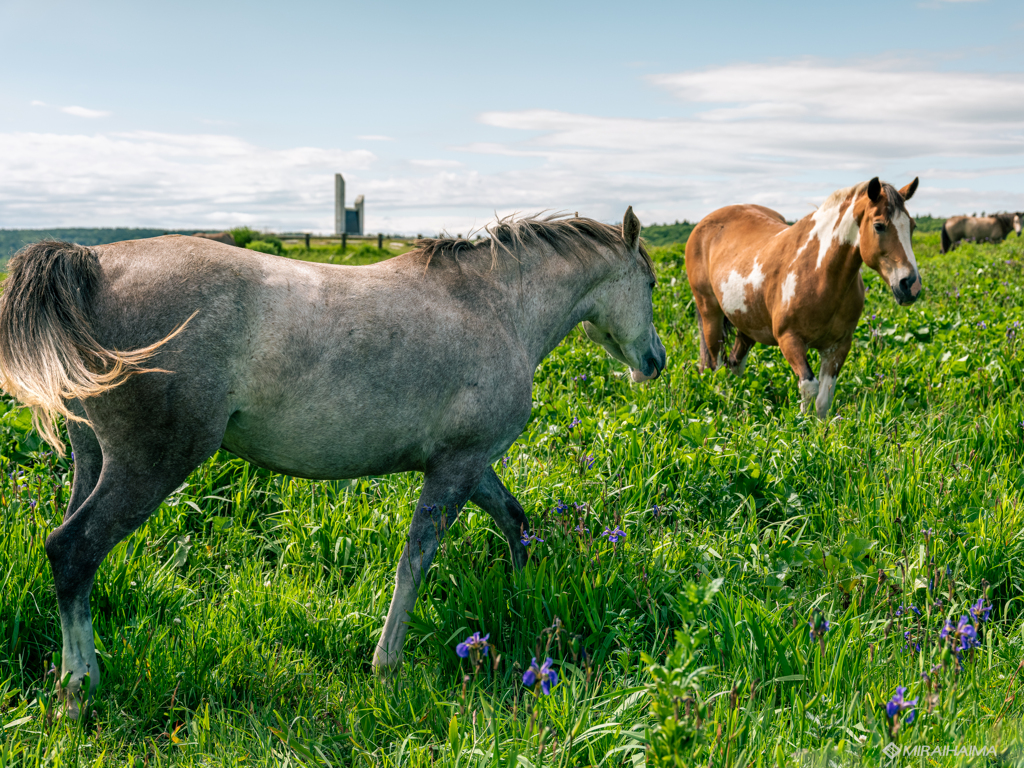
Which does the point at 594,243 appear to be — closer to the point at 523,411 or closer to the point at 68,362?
the point at 523,411

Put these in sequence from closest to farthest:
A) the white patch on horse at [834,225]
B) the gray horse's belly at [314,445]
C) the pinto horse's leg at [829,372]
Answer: the gray horse's belly at [314,445] → the white patch on horse at [834,225] → the pinto horse's leg at [829,372]

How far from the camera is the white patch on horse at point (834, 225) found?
575 centimetres

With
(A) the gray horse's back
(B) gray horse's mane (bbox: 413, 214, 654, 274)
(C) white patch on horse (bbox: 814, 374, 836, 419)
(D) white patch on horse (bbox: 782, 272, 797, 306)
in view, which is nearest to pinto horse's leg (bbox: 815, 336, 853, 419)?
(C) white patch on horse (bbox: 814, 374, 836, 419)

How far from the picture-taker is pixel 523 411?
126 inches

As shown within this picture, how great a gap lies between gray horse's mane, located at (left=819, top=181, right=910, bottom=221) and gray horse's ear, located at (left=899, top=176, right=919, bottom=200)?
218mm

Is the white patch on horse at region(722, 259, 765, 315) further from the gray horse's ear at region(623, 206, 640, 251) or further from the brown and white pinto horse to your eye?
the gray horse's ear at region(623, 206, 640, 251)

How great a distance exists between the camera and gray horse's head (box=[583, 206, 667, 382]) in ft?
12.7

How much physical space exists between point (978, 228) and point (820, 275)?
30.5 m

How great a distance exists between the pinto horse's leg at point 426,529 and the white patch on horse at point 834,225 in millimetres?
4348

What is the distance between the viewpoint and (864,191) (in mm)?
5695

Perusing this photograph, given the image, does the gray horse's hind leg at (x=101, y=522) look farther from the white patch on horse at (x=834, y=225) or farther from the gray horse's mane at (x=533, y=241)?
the white patch on horse at (x=834, y=225)

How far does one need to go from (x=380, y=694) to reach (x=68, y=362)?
1654 mm

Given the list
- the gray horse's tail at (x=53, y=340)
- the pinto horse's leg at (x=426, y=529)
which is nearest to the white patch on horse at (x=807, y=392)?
the pinto horse's leg at (x=426, y=529)

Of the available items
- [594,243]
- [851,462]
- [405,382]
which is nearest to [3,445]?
[405,382]
